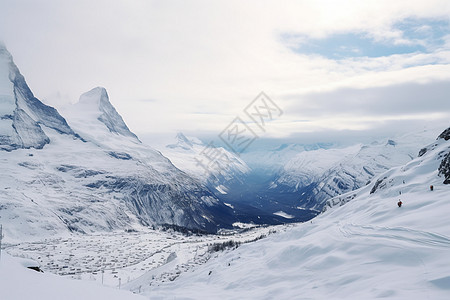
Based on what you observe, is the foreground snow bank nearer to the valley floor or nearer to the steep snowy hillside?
the steep snowy hillside

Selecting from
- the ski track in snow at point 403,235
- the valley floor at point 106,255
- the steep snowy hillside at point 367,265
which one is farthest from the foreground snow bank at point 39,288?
the valley floor at point 106,255

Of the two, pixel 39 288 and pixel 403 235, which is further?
pixel 403 235

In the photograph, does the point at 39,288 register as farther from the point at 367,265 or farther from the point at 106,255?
the point at 106,255

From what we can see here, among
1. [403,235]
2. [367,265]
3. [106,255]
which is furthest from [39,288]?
[106,255]

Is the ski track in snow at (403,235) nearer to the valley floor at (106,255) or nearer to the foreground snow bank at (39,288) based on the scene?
the foreground snow bank at (39,288)

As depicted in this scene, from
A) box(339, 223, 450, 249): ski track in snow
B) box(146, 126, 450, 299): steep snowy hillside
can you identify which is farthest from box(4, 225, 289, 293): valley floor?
box(339, 223, 450, 249): ski track in snow

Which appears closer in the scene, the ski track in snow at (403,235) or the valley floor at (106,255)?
the ski track in snow at (403,235)

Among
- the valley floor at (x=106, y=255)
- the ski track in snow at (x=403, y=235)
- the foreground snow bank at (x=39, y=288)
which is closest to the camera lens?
the foreground snow bank at (x=39, y=288)

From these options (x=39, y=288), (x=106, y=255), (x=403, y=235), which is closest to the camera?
(x=39, y=288)

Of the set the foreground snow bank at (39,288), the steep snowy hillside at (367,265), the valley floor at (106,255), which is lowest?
the valley floor at (106,255)

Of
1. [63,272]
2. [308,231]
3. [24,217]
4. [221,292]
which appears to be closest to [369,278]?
[221,292]
